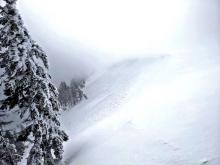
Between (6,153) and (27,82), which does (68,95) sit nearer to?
(6,153)

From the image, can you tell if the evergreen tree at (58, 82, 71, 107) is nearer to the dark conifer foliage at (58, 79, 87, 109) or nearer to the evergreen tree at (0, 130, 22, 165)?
the dark conifer foliage at (58, 79, 87, 109)

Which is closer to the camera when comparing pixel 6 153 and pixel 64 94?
pixel 6 153

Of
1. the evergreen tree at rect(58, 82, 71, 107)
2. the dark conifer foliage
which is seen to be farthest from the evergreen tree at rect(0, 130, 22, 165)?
the evergreen tree at rect(58, 82, 71, 107)

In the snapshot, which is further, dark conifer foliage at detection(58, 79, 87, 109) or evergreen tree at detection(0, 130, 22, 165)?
dark conifer foliage at detection(58, 79, 87, 109)

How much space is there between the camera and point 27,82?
17.0 meters

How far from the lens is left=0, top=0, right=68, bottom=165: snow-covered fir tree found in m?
16.9

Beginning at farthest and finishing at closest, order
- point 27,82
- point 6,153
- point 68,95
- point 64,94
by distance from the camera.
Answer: point 64,94
point 68,95
point 6,153
point 27,82

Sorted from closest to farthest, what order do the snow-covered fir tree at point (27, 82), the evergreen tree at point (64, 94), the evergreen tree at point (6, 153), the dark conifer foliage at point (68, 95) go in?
1. the snow-covered fir tree at point (27, 82)
2. the evergreen tree at point (6, 153)
3. the dark conifer foliage at point (68, 95)
4. the evergreen tree at point (64, 94)

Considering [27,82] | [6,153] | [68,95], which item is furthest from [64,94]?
[27,82]

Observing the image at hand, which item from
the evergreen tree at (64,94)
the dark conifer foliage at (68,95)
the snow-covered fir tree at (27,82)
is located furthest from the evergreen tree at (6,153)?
the evergreen tree at (64,94)

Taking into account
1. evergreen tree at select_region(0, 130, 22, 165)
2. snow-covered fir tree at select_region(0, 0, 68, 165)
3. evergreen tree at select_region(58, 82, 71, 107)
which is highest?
snow-covered fir tree at select_region(0, 0, 68, 165)

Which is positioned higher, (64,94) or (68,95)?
(64,94)

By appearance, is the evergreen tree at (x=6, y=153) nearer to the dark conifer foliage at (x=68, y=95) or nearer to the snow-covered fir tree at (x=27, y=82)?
the snow-covered fir tree at (x=27, y=82)

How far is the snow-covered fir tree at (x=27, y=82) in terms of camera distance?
16.9 m
